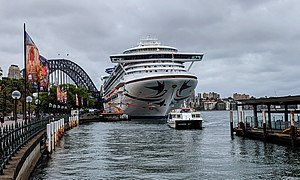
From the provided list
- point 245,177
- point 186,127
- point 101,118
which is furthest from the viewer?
point 101,118

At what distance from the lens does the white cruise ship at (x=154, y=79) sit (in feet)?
320

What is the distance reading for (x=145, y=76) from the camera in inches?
3814

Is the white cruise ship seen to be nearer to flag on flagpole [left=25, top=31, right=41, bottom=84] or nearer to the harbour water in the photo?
the harbour water

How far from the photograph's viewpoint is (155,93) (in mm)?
100500

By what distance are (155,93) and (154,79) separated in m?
5.82

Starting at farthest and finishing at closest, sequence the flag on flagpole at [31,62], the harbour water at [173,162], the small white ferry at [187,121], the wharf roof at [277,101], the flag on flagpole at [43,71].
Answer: the small white ferry at [187,121]
the wharf roof at [277,101]
the flag on flagpole at [43,71]
the flag on flagpole at [31,62]
the harbour water at [173,162]

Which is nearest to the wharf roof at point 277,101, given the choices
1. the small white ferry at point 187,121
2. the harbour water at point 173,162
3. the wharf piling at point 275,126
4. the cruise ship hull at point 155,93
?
the wharf piling at point 275,126

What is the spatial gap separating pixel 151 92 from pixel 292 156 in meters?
68.1

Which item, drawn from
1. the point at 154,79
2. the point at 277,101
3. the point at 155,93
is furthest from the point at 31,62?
the point at 155,93

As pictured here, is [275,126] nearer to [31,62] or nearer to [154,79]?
[31,62]

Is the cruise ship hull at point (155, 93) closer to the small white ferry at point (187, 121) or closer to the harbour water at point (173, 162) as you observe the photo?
the small white ferry at point (187, 121)

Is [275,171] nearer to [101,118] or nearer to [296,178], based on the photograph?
[296,178]

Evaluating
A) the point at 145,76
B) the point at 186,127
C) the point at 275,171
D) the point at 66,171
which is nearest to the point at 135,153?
the point at 66,171

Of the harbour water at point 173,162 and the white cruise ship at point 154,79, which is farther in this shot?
the white cruise ship at point 154,79
